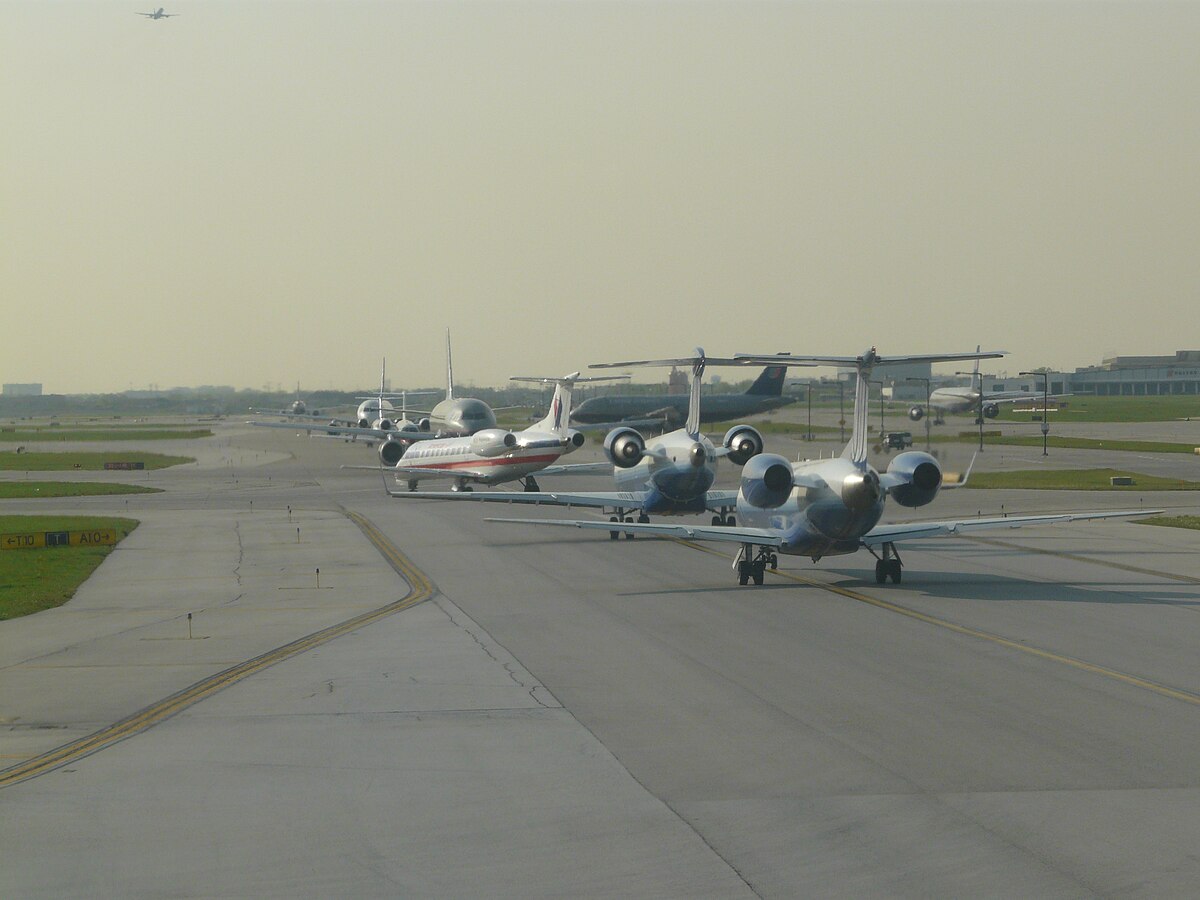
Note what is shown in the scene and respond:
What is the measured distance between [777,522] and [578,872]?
23375 mm

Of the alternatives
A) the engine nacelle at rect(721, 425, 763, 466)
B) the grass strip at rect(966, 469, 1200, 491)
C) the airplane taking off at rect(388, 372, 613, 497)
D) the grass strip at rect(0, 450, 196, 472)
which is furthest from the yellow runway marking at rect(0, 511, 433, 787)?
the grass strip at rect(0, 450, 196, 472)

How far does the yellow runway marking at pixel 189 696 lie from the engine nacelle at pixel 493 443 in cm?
3144

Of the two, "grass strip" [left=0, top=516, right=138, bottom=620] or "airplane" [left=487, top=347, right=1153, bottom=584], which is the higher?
"airplane" [left=487, top=347, right=1153, bottom=584]

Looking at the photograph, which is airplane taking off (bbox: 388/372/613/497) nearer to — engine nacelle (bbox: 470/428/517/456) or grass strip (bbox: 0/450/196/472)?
engine nacelle (bbox: 470/428/517/456)

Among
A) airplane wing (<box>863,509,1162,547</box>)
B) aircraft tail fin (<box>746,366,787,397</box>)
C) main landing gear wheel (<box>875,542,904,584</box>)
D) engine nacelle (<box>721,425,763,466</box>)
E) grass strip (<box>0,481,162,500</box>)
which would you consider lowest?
grass strip (<box>0,481,162,500</box>)

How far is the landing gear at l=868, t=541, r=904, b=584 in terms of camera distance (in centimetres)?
3678

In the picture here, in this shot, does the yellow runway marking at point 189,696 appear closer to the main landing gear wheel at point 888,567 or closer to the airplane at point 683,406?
the main landing gear wheel at point 888,567

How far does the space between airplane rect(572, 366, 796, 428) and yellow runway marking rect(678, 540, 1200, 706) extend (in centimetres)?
8883

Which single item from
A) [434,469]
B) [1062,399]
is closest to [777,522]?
[434,469]

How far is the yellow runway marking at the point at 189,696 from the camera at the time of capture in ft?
60.2

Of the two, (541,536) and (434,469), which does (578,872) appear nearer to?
(541,536)

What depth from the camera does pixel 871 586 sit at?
1439 inches

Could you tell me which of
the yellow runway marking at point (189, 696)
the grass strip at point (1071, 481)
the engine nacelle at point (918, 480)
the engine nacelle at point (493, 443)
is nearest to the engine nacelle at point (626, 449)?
the yellow runway marking at point (189, 696)

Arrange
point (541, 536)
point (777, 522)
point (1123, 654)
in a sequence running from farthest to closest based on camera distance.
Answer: point (541, 536) → point (777, 522) → point (1123, 654)
